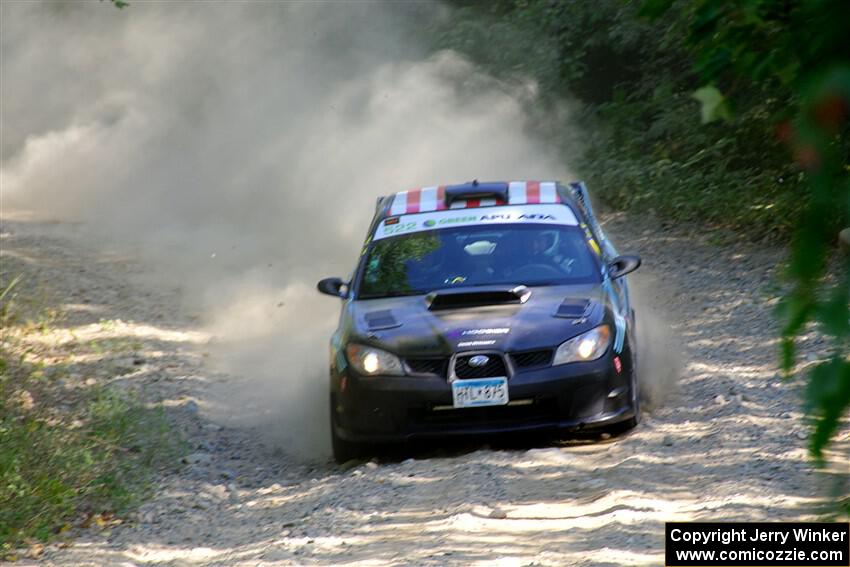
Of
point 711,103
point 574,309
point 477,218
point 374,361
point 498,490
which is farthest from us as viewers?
point 477,218

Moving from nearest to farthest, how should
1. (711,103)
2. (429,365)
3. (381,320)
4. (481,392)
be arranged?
1. (711,103)
2. (481,392)
3. (429,365)
4. (381,320)

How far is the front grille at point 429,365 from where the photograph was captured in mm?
7691

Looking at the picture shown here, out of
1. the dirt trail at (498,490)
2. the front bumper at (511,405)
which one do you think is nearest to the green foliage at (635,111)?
the dirt trail at (498,490)

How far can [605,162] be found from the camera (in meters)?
17.9

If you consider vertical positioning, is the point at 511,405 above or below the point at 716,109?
below

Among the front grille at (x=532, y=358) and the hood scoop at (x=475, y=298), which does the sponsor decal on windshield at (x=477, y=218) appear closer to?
the hood scoop at (x=475, y=298)

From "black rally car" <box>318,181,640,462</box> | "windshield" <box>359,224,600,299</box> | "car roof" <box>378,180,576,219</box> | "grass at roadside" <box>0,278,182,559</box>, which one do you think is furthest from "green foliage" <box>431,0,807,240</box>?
"grass at roadside" <box>0,278,182,559</box>

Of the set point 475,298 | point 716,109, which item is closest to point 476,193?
point 475,298

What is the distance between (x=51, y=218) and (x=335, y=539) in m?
14.2

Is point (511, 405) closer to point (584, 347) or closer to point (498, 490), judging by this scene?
point (584, 347)

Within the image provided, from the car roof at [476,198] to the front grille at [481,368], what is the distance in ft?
6.54

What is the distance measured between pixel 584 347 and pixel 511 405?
0.56 m

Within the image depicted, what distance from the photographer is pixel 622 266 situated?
8.72 metres

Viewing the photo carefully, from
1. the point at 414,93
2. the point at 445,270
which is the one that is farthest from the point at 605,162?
the point at 445,270
